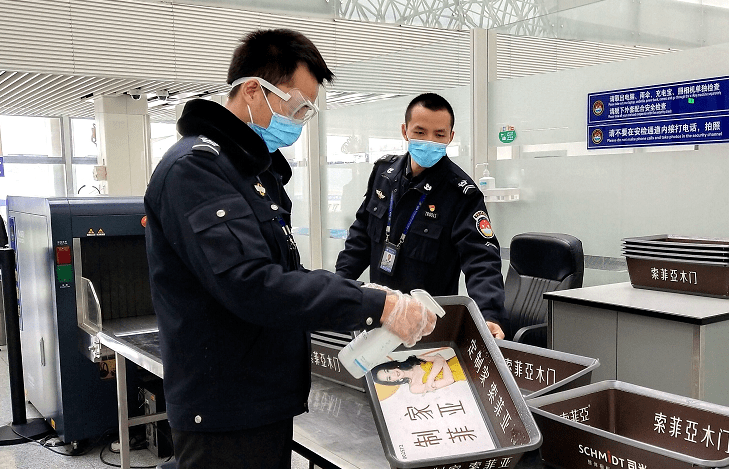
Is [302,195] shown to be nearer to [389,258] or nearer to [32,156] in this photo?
[389,258]

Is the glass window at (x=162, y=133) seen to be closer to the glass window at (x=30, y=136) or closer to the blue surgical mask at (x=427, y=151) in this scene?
the glass window at (x=30, y=136)

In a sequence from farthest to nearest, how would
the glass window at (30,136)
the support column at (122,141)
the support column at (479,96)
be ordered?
the glass window at (30,136) < the support column at (122,141) < the support column at (479,96)

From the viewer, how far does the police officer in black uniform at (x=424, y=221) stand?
235cm

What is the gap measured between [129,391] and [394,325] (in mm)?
2915

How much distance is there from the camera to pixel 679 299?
261cm

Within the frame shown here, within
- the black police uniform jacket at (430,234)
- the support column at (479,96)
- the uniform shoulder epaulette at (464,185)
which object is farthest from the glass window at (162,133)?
the uniform shoulder epaulette at (464,185)

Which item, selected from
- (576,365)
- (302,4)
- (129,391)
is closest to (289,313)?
(576,365)

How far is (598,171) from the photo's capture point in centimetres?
383

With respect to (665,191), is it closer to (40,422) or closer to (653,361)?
(653,361)

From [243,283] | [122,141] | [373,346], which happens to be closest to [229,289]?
[243,283]

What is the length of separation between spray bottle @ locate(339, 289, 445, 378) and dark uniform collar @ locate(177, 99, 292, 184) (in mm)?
426

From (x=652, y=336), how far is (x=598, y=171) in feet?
5.23

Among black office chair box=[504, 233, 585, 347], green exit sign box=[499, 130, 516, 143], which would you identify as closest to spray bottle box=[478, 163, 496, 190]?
green exit sign box=[499, 130, 516, 143]

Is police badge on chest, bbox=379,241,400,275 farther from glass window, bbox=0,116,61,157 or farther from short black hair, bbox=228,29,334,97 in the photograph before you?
glass window, bbox=0,116,61,157
